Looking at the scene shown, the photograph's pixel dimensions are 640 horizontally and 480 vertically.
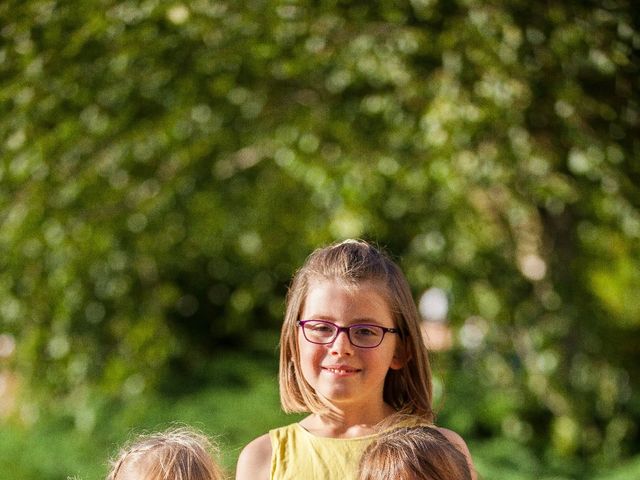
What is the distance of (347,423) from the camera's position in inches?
84.0

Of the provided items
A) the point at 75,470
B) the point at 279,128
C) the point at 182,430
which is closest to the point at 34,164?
the point at 279,128

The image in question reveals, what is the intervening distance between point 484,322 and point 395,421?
3.83 m

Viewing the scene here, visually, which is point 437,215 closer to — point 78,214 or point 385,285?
point 78,214

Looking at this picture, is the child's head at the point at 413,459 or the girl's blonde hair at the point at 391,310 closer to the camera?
the child's head at the point at 413,459

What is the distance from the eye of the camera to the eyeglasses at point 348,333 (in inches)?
81.3

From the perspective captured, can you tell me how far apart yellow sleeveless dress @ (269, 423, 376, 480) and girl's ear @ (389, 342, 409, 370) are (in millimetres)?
160

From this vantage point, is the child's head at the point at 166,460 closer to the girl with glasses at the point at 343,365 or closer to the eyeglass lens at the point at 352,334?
the girl with glasses at the point at 343,365

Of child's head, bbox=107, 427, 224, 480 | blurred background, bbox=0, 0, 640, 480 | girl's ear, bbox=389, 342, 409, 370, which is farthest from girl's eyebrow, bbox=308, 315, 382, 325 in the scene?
blurred background, bbox=0, 0, 640, 480

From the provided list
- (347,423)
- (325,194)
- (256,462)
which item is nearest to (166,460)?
(256,462)

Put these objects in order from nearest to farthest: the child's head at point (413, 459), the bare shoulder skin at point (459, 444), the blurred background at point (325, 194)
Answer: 1. the child's head at point (413, 459)
2. the bare shoulder skin at point (459, 444)
3. the blurred background at point (325, 194)

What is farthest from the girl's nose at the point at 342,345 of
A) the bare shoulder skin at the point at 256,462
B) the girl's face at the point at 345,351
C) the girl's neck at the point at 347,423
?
the bare shoulder skin at the point at 256,462

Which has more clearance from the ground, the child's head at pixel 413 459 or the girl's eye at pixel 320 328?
the girl's eye at pixel 320 328

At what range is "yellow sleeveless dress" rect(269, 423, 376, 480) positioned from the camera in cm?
205

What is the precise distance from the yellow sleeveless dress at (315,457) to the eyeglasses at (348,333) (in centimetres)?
17
